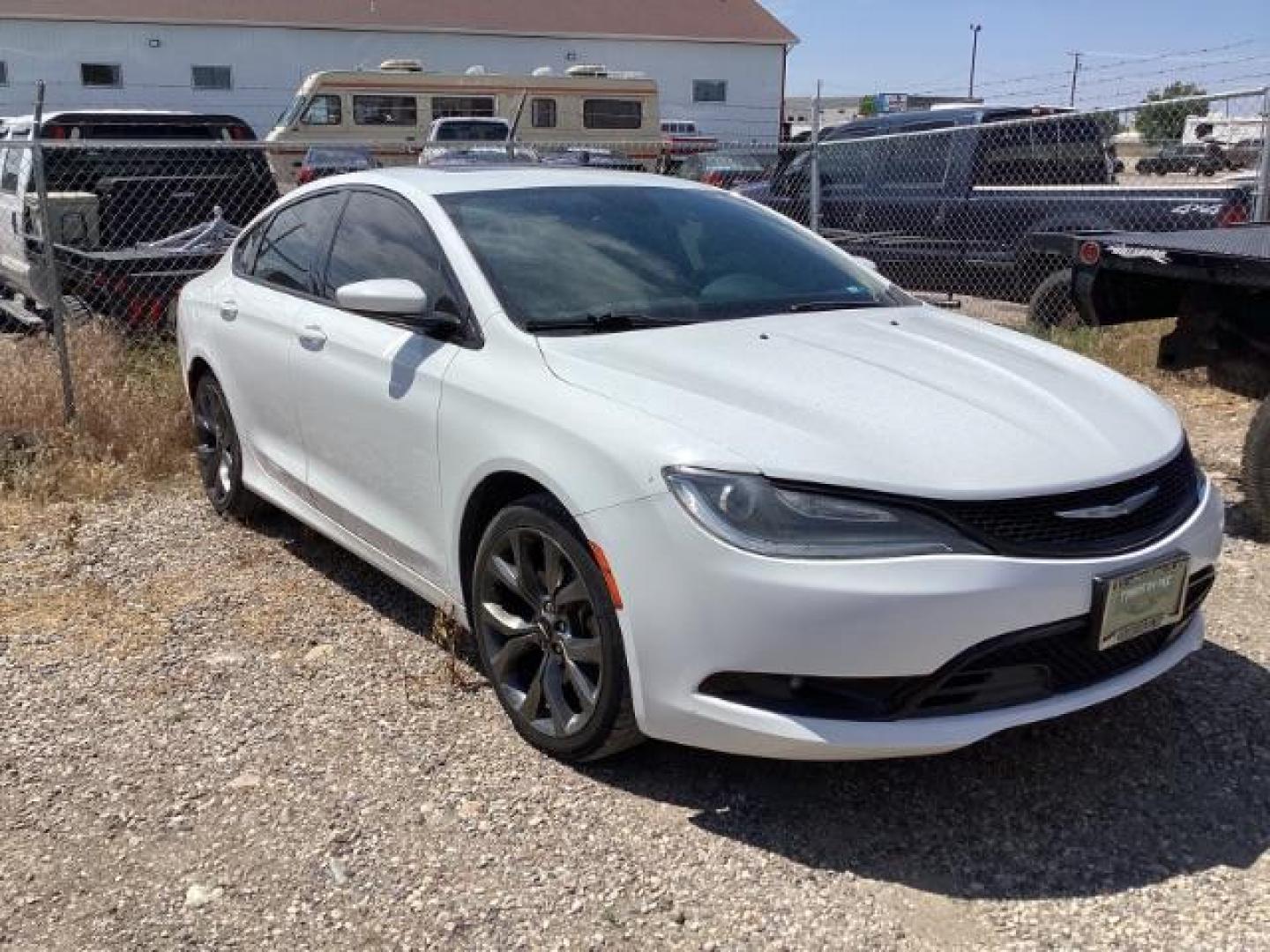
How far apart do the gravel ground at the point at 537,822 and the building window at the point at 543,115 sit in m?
25.9

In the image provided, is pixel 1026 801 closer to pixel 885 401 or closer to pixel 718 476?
pixel 885 401

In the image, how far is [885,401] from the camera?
3.14m

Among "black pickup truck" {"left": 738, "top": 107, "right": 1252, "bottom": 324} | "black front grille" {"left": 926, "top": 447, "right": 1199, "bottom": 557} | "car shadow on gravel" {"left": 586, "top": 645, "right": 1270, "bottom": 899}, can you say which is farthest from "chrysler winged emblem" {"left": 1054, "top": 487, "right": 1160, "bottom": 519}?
"black pickup truck" {"left": 738, "top": 107, "right": 1252, "bottom": 324}

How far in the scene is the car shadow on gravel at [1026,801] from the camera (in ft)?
9.53

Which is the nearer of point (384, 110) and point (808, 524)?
point (808, 524)

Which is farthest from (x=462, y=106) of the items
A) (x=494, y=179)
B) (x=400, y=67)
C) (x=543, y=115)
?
(x=494, y=179)

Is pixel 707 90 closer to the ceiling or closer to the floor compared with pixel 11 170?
closer to the ceiling

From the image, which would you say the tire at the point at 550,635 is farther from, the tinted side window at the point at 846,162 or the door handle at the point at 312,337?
the tinted side window at the point at 846,162

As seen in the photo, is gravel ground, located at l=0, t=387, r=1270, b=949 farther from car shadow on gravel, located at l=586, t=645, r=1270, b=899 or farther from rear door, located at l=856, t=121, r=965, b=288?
rear door, located at l=856, t=121, r=965, b=288

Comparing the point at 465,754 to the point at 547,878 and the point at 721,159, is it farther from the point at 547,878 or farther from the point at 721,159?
the point at 721,159

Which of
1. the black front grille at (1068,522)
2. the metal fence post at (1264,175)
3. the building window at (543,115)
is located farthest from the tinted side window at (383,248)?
the building window at (543,115)

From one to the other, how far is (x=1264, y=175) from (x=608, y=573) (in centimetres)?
655

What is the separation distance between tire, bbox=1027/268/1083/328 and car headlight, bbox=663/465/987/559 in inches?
235

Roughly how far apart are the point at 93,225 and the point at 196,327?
3981mm
